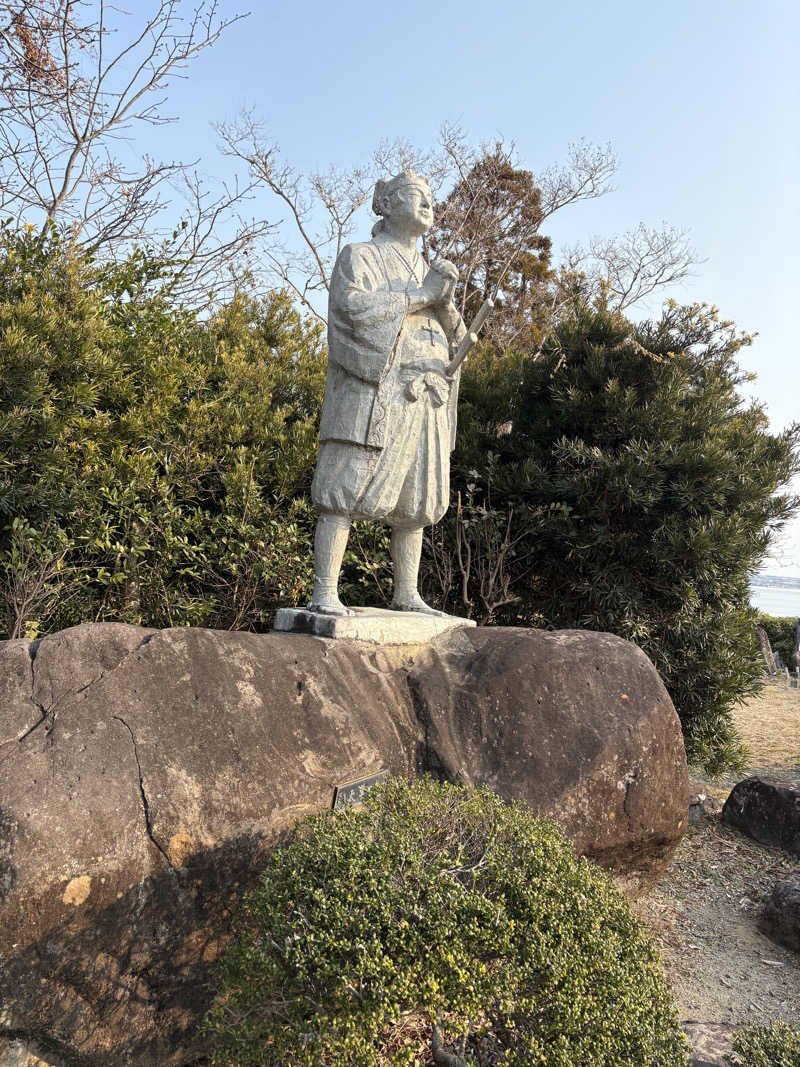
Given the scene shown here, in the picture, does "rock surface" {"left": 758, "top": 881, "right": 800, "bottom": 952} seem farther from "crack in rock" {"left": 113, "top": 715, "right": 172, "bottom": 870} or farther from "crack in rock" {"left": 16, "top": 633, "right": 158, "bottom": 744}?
"crack in rock" {"left": 16, "top": 633, "right": 158, "bottom": 744}

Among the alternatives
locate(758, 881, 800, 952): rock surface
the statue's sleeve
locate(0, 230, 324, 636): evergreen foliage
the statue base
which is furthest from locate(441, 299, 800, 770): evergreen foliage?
the statue's sleeve

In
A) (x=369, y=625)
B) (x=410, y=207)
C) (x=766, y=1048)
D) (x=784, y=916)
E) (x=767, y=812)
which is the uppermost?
(x=410, y=207)

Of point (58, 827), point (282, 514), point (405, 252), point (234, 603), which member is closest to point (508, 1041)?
point (58, 827)

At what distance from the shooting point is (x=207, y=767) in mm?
2900

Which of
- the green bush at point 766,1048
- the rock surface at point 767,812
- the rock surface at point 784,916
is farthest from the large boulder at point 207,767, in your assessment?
the rock surface at point 767,812

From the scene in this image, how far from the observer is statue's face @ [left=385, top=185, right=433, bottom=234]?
4.19 m

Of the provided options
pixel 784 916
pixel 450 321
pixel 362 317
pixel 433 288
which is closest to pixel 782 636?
pixel 784 916

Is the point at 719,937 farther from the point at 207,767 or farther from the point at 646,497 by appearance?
the point at 646,497

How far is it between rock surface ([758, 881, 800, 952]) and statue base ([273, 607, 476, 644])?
7.65ft

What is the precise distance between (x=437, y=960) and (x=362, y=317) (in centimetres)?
300

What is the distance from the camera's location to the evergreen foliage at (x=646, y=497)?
A: 6.36 m

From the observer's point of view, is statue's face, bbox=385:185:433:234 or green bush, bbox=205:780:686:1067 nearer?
green bush, bbox=205:780:686:1067

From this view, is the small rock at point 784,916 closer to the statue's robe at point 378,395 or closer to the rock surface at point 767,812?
the rock surface at point 767,812

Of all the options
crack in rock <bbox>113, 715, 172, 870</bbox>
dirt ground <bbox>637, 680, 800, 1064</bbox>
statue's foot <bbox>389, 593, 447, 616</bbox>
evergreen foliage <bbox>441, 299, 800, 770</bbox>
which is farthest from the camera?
evergreen foliage <bbox>441, 299, 800, 770</bbox>
